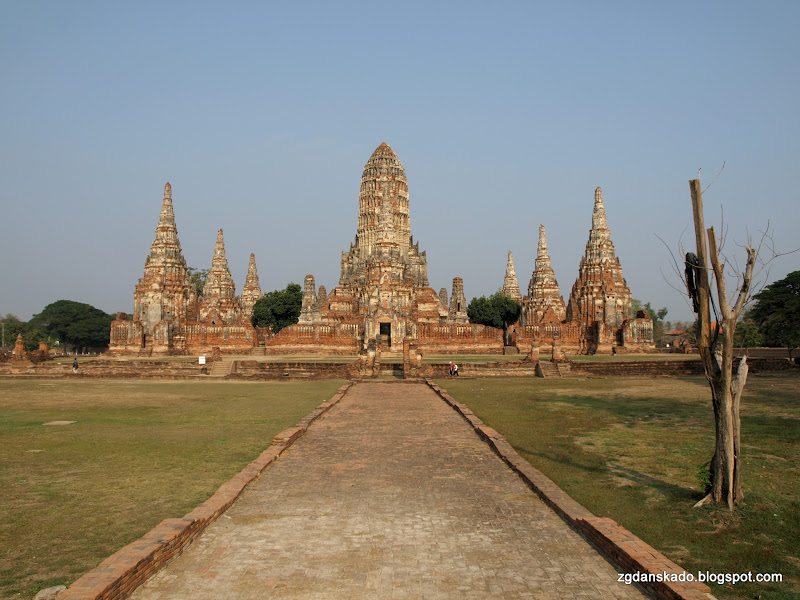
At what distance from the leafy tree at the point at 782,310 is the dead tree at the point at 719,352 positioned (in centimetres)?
3525

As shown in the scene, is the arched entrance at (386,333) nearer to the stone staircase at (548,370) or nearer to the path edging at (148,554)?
the stone staircase at (548,370)

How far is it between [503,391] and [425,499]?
1455 centimetres

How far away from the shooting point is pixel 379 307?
4506 centimetres

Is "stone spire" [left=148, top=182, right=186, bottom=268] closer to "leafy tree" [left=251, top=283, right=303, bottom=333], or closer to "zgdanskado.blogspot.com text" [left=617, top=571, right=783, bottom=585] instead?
"leafy tree" [left=251, top=283, right=303, bottom=333]

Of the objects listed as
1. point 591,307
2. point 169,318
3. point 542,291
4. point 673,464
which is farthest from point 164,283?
point 673,464

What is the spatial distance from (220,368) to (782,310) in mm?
34534

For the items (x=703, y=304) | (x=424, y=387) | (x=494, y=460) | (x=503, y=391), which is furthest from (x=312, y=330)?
(x=703, y=304)

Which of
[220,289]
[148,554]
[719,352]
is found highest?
[220,289]

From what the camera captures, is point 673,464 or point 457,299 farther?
point 457,299

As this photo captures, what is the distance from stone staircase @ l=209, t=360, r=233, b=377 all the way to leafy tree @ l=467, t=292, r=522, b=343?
39084 mm

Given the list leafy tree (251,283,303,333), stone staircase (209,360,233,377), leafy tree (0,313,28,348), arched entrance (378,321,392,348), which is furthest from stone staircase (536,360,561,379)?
leafy tree (0,313,28,348)

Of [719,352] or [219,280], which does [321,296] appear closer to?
[219,280]

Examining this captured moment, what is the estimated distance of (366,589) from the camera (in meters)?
5.10

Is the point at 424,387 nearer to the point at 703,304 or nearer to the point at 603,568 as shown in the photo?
the point at 703,304
